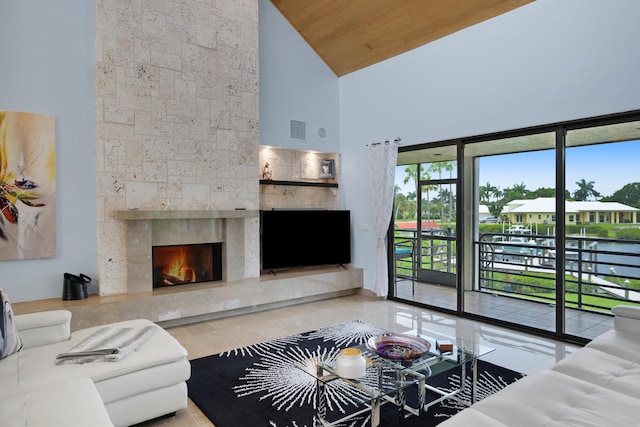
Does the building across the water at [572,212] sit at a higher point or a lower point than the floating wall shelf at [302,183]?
lower

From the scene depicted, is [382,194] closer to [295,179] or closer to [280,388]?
[295,179]

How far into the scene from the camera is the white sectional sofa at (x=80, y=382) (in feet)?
5.93

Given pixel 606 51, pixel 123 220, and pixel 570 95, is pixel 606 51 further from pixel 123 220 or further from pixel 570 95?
pixel 123 220

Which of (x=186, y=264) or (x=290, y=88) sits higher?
(x=290, y=88)

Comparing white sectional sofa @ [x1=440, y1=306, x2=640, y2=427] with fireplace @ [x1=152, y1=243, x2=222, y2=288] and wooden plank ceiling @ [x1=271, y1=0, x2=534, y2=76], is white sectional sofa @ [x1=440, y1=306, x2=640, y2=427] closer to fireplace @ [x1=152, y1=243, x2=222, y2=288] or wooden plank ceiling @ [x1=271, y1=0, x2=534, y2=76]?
wooden plank ceiling @ [x1=271, y1=0, x2=534, y2=76]

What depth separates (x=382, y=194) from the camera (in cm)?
578

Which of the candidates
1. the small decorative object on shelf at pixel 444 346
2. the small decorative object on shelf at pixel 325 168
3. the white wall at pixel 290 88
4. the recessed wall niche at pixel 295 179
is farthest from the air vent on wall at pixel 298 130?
the small decorative object on shelf at pixel 444 346

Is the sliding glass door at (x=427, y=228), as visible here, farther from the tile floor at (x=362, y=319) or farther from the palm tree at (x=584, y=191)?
the palm tree at (x=584, y=191)

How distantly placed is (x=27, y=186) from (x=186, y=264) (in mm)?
→ 1909

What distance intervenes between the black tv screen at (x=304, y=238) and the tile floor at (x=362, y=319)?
25.2 inches

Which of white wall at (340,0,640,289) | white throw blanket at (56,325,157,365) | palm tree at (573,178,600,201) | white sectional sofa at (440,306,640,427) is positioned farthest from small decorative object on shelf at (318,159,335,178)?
white sectional sofa at (440,306,640,427)

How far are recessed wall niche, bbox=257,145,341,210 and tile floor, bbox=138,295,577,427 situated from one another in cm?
156

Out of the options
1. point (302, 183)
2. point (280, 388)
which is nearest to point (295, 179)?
point (302, 183)

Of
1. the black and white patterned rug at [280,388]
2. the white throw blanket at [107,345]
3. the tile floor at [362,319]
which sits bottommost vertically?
the black and white patterned rug at [280,388]
